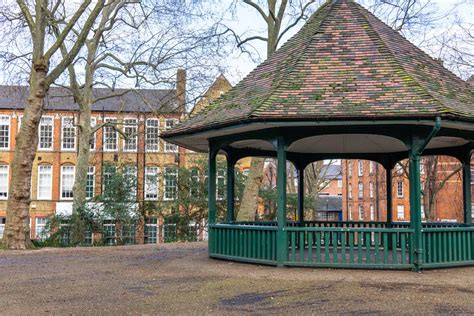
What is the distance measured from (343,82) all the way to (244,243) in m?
4.24

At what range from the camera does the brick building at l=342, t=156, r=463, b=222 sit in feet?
126

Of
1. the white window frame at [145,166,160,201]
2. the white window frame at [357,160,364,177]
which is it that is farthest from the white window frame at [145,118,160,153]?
the white window frame at [357,160,364,177]

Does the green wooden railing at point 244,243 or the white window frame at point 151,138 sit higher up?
the white window frame at point 151,138

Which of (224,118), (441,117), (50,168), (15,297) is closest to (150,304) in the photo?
(15,297)

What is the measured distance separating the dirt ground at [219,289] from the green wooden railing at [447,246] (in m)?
0.30

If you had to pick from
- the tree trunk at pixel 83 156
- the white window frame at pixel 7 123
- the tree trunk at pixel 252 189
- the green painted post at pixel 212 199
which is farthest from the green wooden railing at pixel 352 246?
the white window frame at pixel 7 123

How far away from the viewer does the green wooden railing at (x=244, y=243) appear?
11836 mm

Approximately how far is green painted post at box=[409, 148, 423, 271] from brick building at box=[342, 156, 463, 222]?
68.8 feet

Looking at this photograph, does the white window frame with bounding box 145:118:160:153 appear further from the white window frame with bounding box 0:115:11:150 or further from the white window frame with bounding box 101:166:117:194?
the white window frame with bounding box 0:115:11:150

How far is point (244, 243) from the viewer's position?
12.4 m

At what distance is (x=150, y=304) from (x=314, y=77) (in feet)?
21.6

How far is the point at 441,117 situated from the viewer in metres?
10.4

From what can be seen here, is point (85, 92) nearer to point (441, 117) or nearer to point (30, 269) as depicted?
point (30, 269)

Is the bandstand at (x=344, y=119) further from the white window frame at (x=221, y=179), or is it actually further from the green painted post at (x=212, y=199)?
the white window frame at (x=221, y=179)
